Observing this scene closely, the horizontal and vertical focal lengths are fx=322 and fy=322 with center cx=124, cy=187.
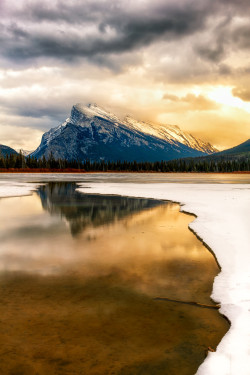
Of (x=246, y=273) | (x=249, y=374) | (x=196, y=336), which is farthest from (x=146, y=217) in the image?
(x=249, y=374)

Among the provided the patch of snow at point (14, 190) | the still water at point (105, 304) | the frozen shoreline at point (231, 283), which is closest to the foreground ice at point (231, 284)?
the frozen shoreline at point (231, 283)

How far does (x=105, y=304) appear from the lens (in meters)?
8.57

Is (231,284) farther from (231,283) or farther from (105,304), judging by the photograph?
(105,304)

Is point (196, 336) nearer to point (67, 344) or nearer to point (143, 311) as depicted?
point (143, 311)

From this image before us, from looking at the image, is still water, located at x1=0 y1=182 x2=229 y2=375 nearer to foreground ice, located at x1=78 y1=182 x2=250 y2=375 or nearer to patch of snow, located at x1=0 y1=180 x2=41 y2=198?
foreground ice, located at x1=78 y1=182 x2=250 y2=375

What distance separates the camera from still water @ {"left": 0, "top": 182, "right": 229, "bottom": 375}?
6.09 m

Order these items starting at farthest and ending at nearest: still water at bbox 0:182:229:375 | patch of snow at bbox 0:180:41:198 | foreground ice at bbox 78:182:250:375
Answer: patch of snow at bbox 0:180:41:198, still water at bbox 0:182:229:375, foreground ice at bbox 78:182:250:375

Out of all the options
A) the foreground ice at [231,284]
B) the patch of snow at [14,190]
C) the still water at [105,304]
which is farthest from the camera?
the patch of snow at [14,190]

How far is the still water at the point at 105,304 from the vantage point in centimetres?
609

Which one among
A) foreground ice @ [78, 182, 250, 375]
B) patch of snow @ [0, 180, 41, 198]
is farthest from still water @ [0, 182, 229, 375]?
patch of snow @ [0, 180, 41, 198]

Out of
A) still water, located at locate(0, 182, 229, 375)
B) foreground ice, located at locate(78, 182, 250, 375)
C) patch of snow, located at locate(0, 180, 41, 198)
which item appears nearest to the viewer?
foreground ice, located at locate(78, 182, 250, 375)

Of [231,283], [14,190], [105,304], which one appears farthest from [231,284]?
[14,190]

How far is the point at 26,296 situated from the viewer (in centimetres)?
909

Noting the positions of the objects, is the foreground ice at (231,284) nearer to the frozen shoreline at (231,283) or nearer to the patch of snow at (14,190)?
the frozen shoreline at (231,283)
